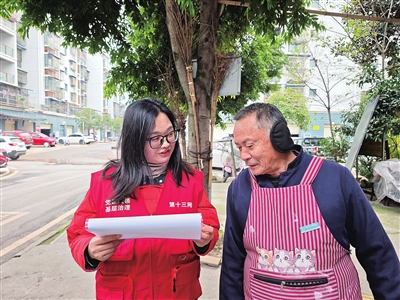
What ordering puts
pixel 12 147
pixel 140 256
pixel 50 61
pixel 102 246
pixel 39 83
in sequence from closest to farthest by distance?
pixel 102 246 → pixel 140 256 → pixel 12 147 → pixel 39 83 → pixel 50 61

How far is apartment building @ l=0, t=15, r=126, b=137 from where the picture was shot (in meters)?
24.6

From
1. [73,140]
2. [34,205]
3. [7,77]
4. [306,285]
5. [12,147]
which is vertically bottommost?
[34,205]

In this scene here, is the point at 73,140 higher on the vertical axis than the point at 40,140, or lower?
lower

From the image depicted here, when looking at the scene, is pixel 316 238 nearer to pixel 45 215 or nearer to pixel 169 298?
pixel 169 298

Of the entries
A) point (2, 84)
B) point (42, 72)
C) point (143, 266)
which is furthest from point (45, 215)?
point (42, 72)

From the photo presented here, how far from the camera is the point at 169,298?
3.74 ft

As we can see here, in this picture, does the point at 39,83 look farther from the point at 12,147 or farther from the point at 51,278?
the point at 51,278

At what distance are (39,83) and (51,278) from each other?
106ft

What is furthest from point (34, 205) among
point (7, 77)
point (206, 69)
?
point (7, 77)

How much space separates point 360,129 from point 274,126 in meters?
5.12

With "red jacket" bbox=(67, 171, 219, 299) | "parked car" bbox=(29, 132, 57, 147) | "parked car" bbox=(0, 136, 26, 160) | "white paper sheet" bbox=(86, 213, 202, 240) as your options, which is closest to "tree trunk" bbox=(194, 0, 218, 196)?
"red jacket" bbox=(67, 171, 219, 299)

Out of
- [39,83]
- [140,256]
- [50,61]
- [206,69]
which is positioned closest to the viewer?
[140,256]

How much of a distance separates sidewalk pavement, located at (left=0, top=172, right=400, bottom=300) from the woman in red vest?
1.62 meters

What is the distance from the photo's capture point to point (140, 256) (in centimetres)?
111
